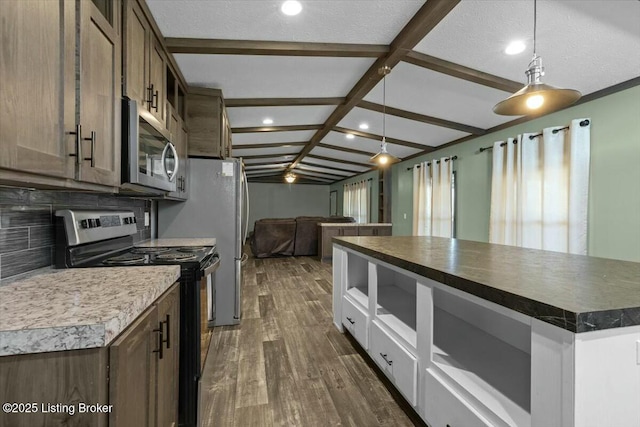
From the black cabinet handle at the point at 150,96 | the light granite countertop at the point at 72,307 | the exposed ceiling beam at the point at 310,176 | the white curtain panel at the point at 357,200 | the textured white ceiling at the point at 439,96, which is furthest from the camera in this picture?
the exposed ceiling beam at the point at 310,176

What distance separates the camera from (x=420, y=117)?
397 cm


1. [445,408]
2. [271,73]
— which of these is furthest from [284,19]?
[445,408]

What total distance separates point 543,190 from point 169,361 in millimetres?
4005

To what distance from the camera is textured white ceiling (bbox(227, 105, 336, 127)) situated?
3.87 meters

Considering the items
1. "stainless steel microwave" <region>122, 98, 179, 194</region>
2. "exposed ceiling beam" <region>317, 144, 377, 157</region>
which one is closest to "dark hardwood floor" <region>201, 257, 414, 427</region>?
"stainless steel microwave" <region>122, 98, 179, 194</region>

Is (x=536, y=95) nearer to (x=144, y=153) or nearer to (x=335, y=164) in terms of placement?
(x=144, y=153)

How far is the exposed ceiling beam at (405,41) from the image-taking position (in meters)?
1.88

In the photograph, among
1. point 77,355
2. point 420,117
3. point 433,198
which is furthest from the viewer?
point 433,198

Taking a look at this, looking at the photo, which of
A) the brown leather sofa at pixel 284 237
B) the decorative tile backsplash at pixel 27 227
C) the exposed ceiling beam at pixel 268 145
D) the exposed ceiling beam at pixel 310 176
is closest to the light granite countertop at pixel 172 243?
the decorative tile backsplash at pixel 27 227

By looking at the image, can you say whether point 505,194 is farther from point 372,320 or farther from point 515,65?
point 372,320

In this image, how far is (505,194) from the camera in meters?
3.88

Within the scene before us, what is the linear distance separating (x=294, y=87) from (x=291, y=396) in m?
2.95

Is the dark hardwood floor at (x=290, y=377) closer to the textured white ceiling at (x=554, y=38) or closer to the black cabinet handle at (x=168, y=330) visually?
the black cabinet handle at (x=168, y=330)

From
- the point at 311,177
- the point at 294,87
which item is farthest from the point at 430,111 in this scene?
the point at 311,177
